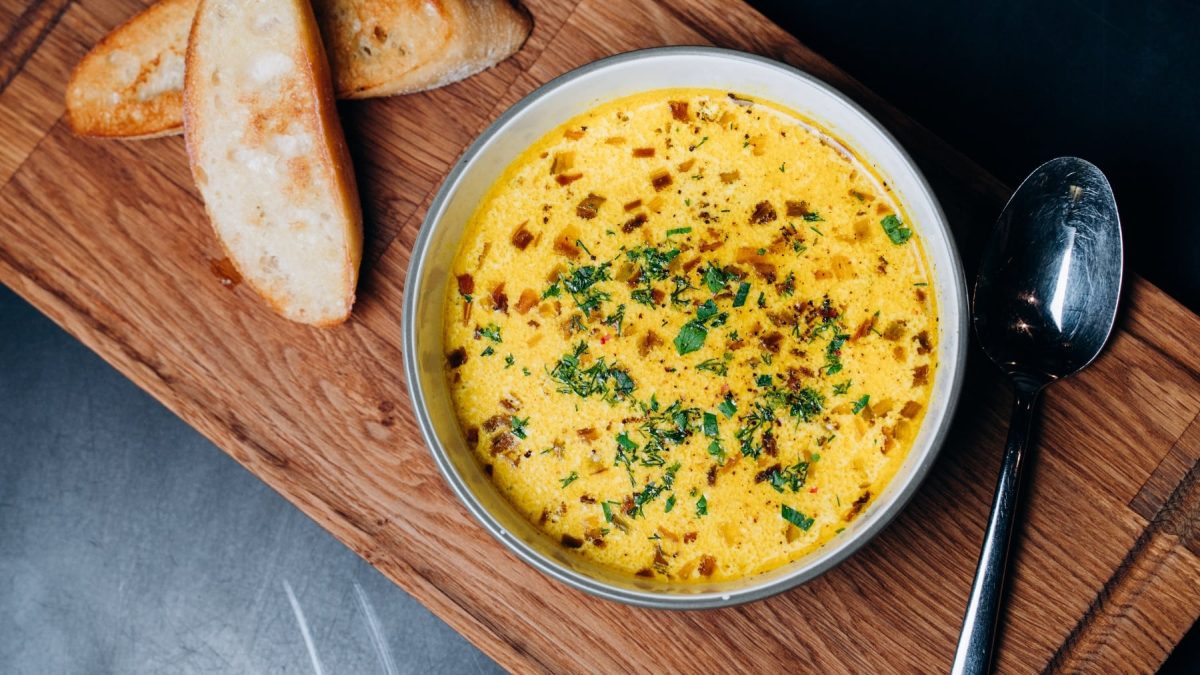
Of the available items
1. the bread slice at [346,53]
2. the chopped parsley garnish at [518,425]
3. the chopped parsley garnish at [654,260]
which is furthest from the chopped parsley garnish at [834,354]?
the bread slice at [346,53]

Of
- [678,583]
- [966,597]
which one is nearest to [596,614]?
[678,583]

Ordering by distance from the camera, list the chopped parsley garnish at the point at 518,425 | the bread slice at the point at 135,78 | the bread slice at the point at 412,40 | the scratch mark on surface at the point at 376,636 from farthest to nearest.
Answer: the scratch mark on surface at the point at 376,636
the bread slice at the point at 135,78
the bread slice at the point at 412,40
the chopped parsley garnish at the point at 518,425

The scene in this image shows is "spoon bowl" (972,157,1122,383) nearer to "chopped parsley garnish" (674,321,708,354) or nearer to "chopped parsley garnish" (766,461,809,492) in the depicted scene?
"chopped parsley garnish" (766,461,809,492)

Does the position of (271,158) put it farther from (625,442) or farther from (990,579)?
(990,579)

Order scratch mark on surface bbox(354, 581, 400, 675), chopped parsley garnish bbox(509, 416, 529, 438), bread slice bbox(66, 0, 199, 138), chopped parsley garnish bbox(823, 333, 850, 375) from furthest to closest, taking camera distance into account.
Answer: scratch mark on surface bbox(354, 581, 400, 675) → bread slice bbox(66, 0, 199, 138) → chopped parsley garnish bbox(509, 416, 529, 438) → chopped parsley garnish bbox(823, 333, 850, 375)

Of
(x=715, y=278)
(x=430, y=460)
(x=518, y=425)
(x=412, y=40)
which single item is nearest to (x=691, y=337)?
(x=715, y=278)

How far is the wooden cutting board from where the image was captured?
2.32m

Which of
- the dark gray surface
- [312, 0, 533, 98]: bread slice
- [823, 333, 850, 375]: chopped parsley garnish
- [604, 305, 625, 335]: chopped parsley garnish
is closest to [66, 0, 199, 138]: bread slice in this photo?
[312, 0, 533, 98]: bread slice

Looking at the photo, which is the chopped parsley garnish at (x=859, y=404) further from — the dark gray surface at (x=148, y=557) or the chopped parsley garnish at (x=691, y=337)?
the dark gray surface at (x=148, y=557)

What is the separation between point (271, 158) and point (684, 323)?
1179 mm

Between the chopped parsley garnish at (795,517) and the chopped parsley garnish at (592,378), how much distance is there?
0.45 meters

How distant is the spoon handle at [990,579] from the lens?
7.30 feet

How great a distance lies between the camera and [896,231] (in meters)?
2.17

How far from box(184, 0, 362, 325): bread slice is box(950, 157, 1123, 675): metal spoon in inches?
64.3
